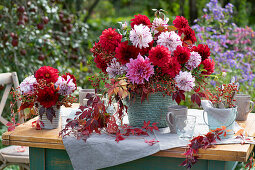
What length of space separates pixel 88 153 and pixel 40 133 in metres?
0.29

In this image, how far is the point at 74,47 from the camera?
4.23 metres

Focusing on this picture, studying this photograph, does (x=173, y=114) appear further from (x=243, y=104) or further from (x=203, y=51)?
(x=243, y=104)

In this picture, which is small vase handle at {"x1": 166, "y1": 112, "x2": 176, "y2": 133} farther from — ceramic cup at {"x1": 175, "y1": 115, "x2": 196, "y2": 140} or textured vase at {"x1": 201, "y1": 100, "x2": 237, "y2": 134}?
textured vase at {"x1": 201, "y1": 100, "x2": 237, "y2": 134}

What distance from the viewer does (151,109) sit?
5.08 feet

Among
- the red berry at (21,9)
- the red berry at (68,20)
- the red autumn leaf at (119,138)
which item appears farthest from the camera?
the red berry at (68,20)

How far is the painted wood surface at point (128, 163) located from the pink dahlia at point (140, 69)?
333 mm

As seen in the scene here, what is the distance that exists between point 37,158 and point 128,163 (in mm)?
424

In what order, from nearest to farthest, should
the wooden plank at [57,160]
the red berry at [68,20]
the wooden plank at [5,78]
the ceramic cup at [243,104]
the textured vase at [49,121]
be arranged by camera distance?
the wooden plank at [57,160] → the textured vase at [49,121] → the ceramic cup at [243,104] → the wooden plank at [5,78] → the red berry at [68,20]

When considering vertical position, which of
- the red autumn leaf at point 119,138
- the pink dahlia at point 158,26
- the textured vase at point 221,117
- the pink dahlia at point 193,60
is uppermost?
the pink dahlia at point 158,26

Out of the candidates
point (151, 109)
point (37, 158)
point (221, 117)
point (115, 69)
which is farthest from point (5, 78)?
point (221, 117)

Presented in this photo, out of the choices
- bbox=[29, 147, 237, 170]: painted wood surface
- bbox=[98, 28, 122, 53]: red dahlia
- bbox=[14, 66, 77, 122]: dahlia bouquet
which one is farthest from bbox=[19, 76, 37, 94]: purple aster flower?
bbox=[98, 28, 122, 53]: red dahlia

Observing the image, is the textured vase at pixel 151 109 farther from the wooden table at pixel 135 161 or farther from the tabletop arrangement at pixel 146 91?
the wooden table at pixel 135 161

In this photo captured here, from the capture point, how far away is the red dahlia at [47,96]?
1519 mm

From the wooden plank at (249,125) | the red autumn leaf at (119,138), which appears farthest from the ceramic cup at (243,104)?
the red autumn leaf at (119,138)
